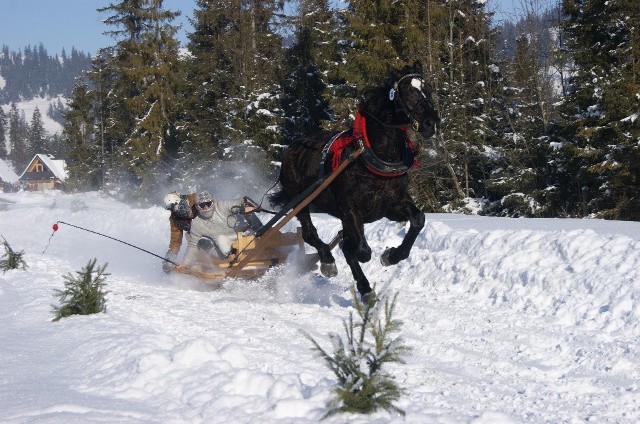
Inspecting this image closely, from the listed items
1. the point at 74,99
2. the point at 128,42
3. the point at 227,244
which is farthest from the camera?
the point at 74,99

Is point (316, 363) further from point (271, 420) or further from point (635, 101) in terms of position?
point (635, 101)

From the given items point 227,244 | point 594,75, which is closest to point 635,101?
point 594,75

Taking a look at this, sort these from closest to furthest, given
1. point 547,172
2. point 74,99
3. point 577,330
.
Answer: point 577,330 → point 547,172 → point 74,99

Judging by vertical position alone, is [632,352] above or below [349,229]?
below

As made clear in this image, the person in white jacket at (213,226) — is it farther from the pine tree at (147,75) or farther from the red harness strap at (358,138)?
the pine tree at (147,75)

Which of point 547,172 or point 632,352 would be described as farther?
point 547,172

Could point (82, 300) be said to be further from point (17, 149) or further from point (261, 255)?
point (17, 149)

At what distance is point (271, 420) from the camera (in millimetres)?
3432

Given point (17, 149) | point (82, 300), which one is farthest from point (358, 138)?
point (17, 149)

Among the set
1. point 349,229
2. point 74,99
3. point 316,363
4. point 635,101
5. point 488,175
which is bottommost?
point 316,363

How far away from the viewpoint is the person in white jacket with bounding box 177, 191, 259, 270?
9250 mm

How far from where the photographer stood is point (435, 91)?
18.5 metres

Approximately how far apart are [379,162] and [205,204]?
3.87 m

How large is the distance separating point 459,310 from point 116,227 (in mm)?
14518
